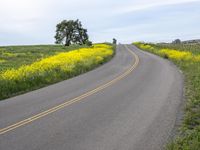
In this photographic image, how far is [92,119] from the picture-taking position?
40.6 ft

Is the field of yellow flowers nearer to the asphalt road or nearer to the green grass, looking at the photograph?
the asphalt road

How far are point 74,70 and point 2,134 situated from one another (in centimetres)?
2051

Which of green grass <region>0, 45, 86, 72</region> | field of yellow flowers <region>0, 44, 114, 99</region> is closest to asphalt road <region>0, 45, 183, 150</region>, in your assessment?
field of yellow flowers <region>0, 44, 114, 99</region>

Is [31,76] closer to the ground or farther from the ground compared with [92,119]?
closer to the ground

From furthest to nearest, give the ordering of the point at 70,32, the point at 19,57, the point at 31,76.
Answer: the point at 70,32
the point at 19,57
the point at 31,76

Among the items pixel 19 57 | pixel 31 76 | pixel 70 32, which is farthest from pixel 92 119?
pixel 70 32

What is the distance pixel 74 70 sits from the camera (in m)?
31.0

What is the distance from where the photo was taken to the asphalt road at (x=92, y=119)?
955 cm

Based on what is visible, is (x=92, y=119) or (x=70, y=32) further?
(x=70, y=32)

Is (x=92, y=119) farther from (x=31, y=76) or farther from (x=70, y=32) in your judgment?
(x=70, y=32)

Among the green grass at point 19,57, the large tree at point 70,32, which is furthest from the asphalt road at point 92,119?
the large tree at point 70,32

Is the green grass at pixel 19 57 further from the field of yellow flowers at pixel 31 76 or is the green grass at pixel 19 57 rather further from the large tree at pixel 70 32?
the large tree at pixel 70 32

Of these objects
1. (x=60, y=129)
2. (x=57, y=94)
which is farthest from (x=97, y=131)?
(x=57, y=94)

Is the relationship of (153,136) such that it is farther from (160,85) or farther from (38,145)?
(160,85)
